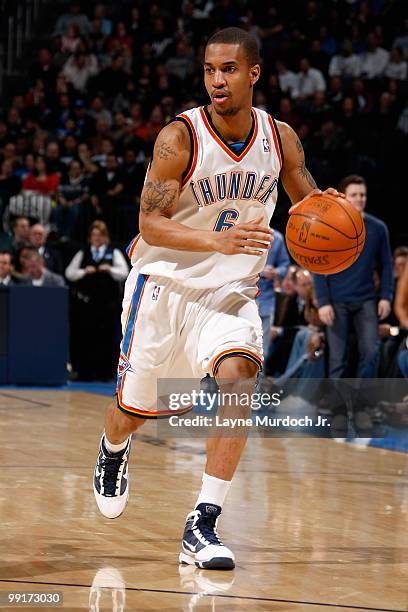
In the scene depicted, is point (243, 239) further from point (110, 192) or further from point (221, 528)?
point (110, 192)

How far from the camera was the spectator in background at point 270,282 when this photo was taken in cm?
908

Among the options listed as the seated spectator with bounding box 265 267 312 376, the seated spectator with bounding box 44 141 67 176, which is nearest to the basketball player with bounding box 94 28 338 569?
the seated spectator with bounding box 265 267 312 376

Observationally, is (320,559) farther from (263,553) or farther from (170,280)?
(170,280)

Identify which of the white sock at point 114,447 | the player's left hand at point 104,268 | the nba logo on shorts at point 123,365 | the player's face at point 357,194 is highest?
the player's face at point 357,194

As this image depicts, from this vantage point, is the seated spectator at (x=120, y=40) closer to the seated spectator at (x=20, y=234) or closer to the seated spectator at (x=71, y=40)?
the seated spectator at (x=71, y=40)

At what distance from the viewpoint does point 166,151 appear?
4.31 metres

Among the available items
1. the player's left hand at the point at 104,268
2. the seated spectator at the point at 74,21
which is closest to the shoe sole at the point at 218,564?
the player's left hand at the point at 104,268

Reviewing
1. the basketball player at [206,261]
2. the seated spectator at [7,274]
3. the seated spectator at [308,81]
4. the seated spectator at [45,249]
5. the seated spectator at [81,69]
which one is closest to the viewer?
the basketball player at [206,261]

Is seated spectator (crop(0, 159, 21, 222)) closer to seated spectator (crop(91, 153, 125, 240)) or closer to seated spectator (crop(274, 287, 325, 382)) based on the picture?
seated spectator (crop(91, 153, 125, 240))

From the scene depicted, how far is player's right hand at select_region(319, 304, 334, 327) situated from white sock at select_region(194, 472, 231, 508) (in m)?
3.98

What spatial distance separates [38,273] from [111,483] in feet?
22.9

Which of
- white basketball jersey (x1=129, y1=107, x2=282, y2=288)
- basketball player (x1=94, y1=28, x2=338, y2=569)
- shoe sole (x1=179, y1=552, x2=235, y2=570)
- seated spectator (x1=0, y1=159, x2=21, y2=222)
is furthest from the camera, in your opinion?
seated spectator (x1=0, y1=159, x2=21, y2=222)

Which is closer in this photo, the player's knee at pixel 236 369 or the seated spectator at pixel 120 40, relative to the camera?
the player's knee at pixel 236 369

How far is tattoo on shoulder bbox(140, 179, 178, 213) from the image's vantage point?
429 centimetres
